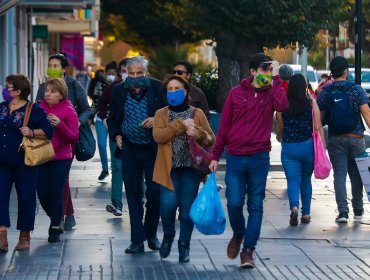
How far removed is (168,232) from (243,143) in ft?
3.35

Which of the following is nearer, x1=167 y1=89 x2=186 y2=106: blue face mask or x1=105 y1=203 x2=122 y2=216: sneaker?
x1=167 y1=89 x2=186 y2=106: blue face mask

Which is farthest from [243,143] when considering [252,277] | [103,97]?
[103,97]

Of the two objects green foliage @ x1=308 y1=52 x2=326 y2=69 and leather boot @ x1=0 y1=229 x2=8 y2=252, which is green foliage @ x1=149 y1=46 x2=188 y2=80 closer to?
leather boot @ x1=0 y1=229 x2=8 y2=252

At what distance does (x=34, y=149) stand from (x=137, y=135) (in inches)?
36.8

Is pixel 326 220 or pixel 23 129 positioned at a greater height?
pixel 23 129

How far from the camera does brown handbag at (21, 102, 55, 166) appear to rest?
10.7m

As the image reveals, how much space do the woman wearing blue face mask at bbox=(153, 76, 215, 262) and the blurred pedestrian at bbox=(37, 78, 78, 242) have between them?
1.47 metres

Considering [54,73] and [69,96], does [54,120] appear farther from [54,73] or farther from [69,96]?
[69,96]

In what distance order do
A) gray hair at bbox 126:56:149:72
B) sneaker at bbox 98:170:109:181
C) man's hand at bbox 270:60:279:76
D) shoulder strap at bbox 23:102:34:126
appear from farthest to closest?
1. sneaker at bbox 98:170:109:181
2. shoulder strap at bbox 23:102:34:126
3. gray hair at bbox 126:56:149:72
4. man's hand at bbox 270:60:279:76

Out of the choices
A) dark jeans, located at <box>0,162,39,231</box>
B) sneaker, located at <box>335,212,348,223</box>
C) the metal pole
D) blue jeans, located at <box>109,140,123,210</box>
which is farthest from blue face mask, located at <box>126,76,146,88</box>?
the metal pole

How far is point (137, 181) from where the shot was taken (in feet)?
35.2

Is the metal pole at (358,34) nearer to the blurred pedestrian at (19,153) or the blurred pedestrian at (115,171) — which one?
the blurred pedestrian at (115,171)

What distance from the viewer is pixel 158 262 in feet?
33.7

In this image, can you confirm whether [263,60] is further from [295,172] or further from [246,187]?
[295,172]
